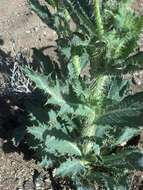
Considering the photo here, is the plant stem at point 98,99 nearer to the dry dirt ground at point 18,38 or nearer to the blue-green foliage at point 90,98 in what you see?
the blue-green foliage at point 90,98

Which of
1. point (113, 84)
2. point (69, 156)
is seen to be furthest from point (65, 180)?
point (113, 84)

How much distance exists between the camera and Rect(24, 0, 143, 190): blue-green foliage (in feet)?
7.53

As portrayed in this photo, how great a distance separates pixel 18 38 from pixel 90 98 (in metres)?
1.81

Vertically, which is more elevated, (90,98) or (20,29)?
(20,29)

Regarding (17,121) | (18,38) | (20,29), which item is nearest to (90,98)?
(17,121)

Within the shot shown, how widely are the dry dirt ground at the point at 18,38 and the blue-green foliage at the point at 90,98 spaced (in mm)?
161

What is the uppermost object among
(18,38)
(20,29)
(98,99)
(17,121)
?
(20,29)

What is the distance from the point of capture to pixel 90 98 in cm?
265

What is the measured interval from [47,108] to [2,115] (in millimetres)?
595

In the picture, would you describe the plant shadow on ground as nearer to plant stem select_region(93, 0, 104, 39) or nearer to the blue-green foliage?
the blue-green foliage

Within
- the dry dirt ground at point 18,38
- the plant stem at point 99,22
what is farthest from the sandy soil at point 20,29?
the plant stem at point 99,22

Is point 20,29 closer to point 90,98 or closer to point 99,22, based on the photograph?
point 90,98

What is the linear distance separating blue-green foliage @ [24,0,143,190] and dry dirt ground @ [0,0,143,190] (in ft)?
0.53

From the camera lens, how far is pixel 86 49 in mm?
2461
